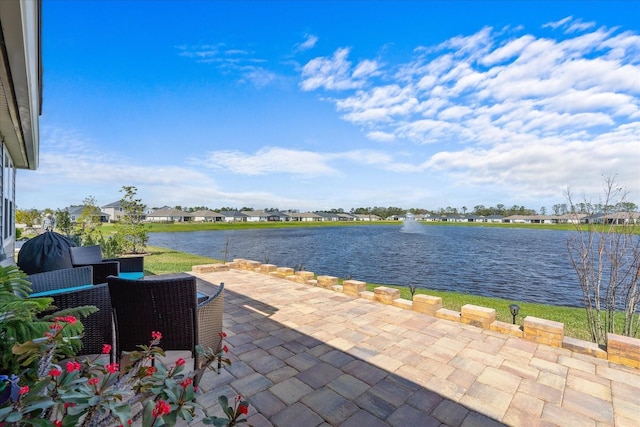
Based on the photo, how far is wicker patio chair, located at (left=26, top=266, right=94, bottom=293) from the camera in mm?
2807

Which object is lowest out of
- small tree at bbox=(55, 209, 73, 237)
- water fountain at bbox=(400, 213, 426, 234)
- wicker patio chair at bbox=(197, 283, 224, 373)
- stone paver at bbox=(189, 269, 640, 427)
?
water fountain at bbox=(400, 213, 426, 234)

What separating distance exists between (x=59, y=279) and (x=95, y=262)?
6.33 ft

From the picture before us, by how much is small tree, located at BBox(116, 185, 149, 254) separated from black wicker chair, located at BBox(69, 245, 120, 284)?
1078 centimetres

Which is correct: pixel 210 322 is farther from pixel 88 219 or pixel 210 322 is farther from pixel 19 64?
pixel 88 219

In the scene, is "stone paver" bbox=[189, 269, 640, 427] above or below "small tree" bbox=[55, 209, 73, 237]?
below

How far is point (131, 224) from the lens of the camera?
14797 mm

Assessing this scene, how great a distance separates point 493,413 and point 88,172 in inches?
945

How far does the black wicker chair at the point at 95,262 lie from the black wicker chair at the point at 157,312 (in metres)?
2.21

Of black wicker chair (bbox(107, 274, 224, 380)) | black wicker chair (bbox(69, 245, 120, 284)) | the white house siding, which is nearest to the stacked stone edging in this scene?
black wicker chair (bbox(107, 274, 224, 380))

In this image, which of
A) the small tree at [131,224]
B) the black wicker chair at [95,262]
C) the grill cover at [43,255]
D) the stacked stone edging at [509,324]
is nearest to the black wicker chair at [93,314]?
the grill cover at [43,255]

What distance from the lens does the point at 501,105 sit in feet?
30.7

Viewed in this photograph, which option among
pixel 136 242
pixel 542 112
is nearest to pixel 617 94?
pixel 542 112

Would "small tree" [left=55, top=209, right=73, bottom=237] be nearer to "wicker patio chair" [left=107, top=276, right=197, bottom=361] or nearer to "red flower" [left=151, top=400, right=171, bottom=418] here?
"wicker patio chair" [left=107, top=276, right=197, bottom=361]

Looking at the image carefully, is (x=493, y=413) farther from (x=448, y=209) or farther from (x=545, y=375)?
(x=448, y=209)
